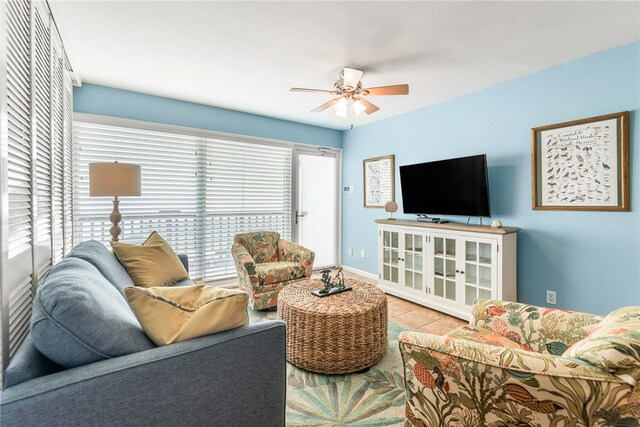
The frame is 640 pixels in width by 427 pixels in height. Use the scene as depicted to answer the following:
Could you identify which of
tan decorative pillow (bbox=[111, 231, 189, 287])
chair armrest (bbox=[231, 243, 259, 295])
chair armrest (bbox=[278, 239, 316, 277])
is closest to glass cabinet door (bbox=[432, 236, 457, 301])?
chair armrest (bbox=[278, 239, 316, 277])

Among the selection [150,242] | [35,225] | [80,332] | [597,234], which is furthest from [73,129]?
[597,234]

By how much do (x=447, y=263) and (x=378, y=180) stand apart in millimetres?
1770

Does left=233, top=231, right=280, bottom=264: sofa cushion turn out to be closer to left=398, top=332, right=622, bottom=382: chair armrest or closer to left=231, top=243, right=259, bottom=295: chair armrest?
left=231, top=243, right=259, bottom=295: chair armrest

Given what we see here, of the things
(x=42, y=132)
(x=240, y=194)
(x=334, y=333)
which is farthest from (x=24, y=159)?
(x=240, y=194)

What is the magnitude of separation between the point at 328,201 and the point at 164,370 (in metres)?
4.36

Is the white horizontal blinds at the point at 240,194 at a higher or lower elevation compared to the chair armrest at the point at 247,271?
higher

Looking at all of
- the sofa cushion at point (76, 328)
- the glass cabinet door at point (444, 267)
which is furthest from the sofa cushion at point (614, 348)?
the glass cabinet door at point (444, 267)

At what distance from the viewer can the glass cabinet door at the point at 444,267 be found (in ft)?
10.4

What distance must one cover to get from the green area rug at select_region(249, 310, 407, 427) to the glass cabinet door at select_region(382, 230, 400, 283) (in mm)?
1693

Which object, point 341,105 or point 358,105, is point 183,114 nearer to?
point 341,105

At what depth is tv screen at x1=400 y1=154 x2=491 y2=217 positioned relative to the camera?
9.93 feet

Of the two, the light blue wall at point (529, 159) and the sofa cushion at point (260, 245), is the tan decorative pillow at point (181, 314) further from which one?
the light blue wall at point (529, 159)

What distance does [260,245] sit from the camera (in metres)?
3.74

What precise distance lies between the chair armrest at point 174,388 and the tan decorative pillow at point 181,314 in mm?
39
